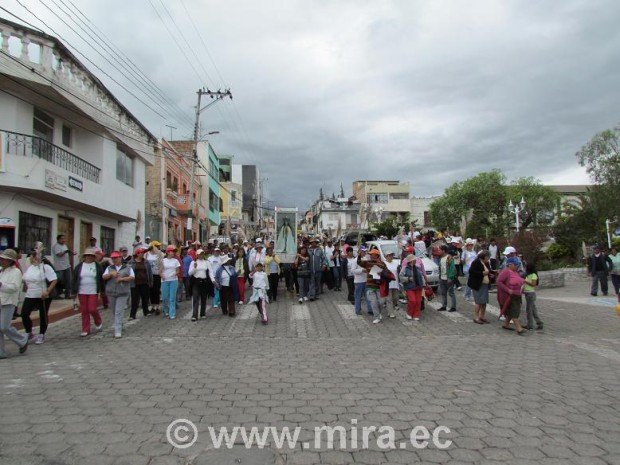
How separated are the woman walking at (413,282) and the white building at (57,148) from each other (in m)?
10.1

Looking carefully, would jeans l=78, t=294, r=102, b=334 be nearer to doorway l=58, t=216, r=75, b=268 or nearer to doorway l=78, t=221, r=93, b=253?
doorway l=58, t=216, r=75, b=268

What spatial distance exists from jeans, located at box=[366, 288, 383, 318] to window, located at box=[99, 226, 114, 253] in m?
13.2

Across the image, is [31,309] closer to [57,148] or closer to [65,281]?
[65,281]

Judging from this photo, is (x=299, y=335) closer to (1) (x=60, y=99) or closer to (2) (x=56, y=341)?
(2) (x=56, y=341)

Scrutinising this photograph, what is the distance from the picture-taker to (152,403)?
5527mm

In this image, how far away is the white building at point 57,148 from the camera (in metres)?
13.7

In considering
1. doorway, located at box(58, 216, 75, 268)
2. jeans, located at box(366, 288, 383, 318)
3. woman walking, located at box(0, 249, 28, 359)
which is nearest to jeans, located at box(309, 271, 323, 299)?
jeans, located at box(366, 288, 383, 318)

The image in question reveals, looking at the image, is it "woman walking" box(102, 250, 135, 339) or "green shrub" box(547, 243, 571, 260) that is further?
"green shrub" box(547, 243, 571, 260)

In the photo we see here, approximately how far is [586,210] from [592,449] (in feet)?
85.8

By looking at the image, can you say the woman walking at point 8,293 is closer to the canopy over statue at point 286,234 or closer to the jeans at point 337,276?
the canopy over statue at point 286,234

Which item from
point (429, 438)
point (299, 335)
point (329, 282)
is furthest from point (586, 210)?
point (429, 438)

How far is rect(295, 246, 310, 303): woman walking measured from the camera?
1426 cm

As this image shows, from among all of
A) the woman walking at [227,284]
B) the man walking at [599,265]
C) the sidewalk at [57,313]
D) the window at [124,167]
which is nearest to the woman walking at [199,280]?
the woman walking at [227,284]

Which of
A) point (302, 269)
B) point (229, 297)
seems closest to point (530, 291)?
point (302, 269)
